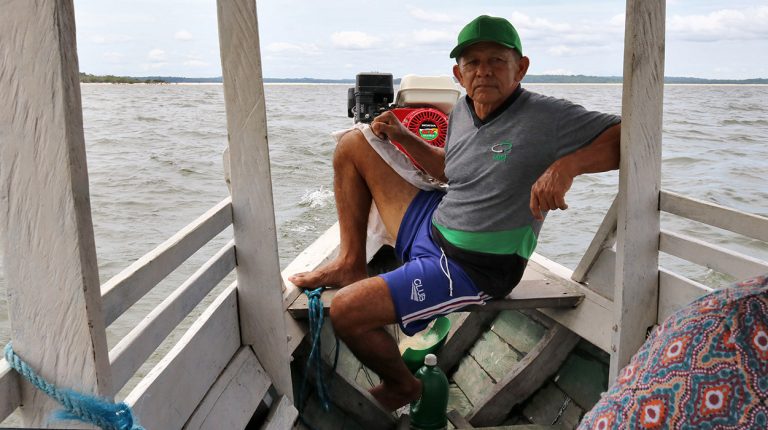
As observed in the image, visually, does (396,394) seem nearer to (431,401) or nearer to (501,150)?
(431,401)

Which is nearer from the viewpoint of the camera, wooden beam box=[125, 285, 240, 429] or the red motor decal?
wooden beam box=[125, 285, 240, 429]

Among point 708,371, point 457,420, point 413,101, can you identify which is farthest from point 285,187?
point 708,371

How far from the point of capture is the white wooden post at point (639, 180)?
194cm

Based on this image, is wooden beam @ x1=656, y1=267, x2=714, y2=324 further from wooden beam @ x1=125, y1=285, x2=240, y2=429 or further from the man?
wooden beam @ x1=125, y1=285, x2=240, y2=429

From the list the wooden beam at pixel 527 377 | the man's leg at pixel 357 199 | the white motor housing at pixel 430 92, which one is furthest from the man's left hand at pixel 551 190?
the white motor housing at pixel 430 92

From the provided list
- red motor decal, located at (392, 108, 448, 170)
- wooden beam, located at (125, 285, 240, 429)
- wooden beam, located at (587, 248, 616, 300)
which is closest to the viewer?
wooden beam, located at (125, 285, 240, 429)

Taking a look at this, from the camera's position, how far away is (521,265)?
7.64ft

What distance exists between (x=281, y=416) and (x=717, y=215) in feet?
5.06

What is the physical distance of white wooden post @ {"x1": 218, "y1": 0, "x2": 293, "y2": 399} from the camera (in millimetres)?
1912

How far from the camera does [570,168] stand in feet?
6.33

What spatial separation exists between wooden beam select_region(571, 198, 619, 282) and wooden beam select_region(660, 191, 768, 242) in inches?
9.1

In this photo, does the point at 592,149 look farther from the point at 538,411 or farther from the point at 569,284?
the point at 538,411

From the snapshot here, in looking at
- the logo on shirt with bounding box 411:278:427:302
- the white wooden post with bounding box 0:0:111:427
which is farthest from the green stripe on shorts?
the white wooden post with bounding box 0:0:111:427

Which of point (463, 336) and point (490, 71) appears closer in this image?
point (490, 71)
